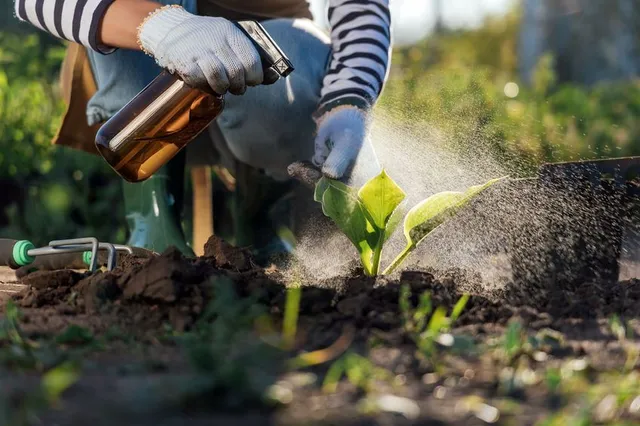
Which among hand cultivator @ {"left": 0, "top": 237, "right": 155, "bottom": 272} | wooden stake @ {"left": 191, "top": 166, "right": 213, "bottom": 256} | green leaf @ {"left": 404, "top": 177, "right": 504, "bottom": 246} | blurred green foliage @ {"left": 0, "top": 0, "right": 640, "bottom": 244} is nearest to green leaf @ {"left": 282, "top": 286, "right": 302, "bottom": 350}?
green leaf @ {"left": 404, "top": 177, "right": 504, "bottom": 246}

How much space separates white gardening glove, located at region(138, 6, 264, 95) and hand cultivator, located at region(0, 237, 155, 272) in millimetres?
458

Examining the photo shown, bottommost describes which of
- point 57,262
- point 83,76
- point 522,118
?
point 57,262

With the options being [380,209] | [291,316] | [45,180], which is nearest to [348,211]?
[380,209]

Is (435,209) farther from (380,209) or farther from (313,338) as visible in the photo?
(313,338)

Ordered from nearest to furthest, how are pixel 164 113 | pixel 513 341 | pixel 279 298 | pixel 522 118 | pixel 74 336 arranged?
pixel 513 341 < pixel 74 336 < pixel 279 298 < pixel 164 113 < pixel 522 118

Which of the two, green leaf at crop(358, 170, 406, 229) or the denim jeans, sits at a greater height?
the denim jeans

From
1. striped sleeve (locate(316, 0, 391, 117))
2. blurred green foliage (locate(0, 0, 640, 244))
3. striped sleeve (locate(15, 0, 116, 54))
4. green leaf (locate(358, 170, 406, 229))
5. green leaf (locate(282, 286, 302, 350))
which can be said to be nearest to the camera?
green leaf (locate(282, 286, 302, 350))

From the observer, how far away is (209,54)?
2139 mm

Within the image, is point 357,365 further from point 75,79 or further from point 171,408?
point 75,79

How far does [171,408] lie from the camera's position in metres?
1.08

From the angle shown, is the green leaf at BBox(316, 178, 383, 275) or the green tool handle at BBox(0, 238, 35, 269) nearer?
the green leaf at BBox(316, 178, 383, 275)

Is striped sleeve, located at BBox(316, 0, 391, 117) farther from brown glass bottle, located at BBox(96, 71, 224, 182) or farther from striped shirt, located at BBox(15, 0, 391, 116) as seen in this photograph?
brown glass bottle, located at BBox(96, 71, 224, 182)

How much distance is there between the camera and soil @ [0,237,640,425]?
1081 mm

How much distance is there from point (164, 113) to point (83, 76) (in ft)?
3.91
